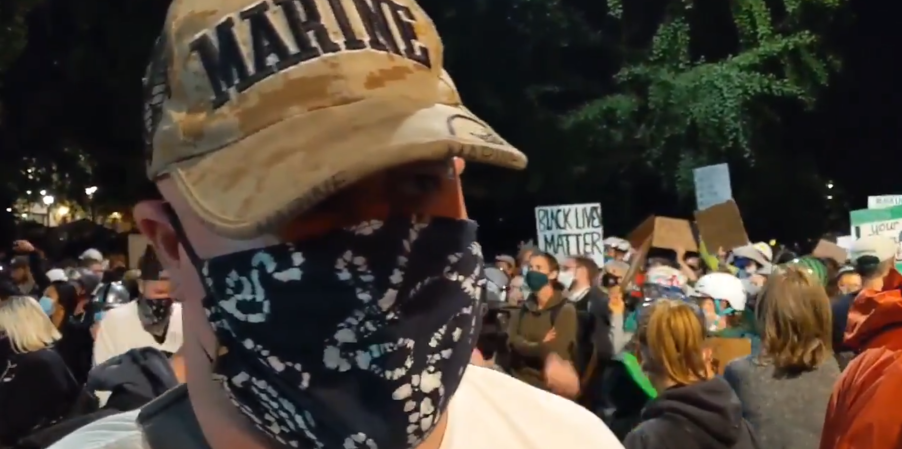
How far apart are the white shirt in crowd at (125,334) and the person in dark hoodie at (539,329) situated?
2305 mm

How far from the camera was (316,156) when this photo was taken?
135 centimetres

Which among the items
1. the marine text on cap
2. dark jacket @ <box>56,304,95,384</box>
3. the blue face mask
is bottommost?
dark jacket @ <box>56,304,95,384</box>

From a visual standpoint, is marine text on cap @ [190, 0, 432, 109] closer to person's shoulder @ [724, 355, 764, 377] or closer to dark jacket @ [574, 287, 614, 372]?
person's shoulder @ [724, 355, 764, 377]

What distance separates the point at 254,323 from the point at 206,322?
3.6 inches

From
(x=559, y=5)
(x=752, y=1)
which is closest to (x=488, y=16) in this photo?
(x=559, y=5)

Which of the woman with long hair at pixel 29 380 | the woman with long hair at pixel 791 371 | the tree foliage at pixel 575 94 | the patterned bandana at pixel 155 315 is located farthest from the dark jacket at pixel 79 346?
the tree foliage at pixel 575 94

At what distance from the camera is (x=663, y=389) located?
4695 millimetres

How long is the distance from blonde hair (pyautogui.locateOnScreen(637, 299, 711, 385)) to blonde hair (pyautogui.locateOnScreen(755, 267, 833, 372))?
14.5 inches

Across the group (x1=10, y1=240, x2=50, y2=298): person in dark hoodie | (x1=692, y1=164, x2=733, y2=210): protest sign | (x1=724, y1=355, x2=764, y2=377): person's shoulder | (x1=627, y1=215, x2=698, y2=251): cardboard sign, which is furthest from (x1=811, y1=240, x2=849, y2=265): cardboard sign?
(x1=10, y1=240, x2=50, y2=298): person in dark hoodie

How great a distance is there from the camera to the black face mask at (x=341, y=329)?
1426mm

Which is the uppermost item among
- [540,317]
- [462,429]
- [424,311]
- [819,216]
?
[424,311]

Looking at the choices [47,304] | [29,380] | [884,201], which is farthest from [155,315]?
[884,201]

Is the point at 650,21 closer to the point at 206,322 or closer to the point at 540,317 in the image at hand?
the point at 540,317

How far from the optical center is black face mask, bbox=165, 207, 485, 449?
1426mm
